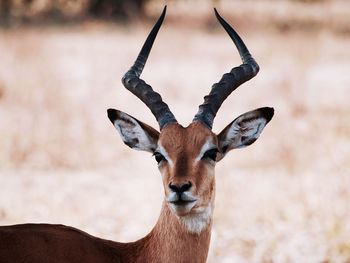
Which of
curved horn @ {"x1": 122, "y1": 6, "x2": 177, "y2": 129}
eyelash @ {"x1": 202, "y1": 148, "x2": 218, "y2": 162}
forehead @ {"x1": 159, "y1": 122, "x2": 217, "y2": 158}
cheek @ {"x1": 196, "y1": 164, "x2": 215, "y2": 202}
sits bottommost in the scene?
cheek @ {"x1": 196, "y1": 164, "x2": 215, "y2": 202}

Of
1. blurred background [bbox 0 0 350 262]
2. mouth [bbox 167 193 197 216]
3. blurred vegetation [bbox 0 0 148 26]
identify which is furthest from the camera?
blurred vegetation [bbox 0 0 148 26]

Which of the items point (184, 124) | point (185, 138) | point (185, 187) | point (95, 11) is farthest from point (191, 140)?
point (95, 11)

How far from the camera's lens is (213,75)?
22.9 metres

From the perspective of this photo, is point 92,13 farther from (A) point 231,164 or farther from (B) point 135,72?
(B) point 135,72

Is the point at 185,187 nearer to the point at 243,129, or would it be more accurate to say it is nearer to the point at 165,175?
the point at 165,175

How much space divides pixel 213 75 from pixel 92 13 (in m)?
14.4

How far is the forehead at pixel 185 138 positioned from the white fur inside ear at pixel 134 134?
0.26 metres

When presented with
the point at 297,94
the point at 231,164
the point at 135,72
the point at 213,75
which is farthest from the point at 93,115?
the point at 135,72

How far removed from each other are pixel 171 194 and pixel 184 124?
10.2m

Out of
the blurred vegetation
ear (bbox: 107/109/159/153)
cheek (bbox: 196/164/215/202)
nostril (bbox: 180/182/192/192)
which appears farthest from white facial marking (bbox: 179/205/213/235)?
the blurred vegetation

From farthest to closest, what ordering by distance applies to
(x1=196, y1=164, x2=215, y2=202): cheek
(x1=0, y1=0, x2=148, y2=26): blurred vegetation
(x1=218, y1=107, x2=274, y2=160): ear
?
(x1=0, y1=0, x2=148, y2=26): blurred vegetation, (x1=218, y1=107, x2=274, y2=160): ear, (x1=196, y1=164, x2=215, y2=202): cheek

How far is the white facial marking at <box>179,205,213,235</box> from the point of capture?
22.7ft

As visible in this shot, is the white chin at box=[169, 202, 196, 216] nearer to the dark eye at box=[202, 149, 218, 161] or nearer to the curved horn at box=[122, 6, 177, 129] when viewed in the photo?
the dark eye at box=[202, 149, 218, 161]

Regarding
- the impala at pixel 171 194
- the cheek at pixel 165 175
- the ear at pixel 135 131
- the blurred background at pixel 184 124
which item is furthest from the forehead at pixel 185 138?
the blurred background at pixel 184 124
